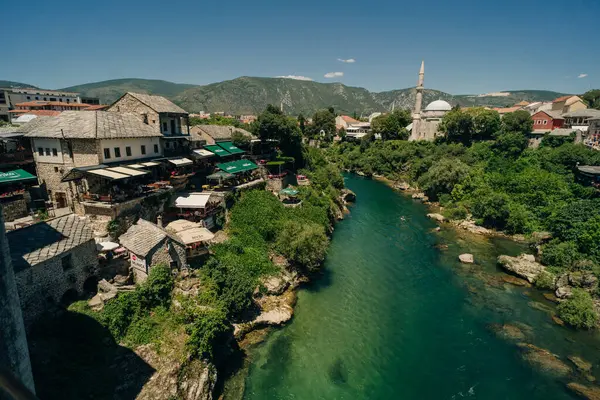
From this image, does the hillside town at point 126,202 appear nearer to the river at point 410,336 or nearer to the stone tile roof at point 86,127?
the stone tile roof at point 86,127

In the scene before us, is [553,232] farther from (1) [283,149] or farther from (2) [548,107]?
(2) [548,107]

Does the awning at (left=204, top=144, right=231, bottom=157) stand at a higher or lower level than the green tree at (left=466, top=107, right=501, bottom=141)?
lower

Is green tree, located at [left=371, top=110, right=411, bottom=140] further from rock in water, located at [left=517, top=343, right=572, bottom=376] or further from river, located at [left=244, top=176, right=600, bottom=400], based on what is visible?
rock in water, located at [left=517, top=343, right=572, bottom=376]

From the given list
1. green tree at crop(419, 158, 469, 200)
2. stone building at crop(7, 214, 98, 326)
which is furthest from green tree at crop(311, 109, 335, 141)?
stone building at crop(7, 214, 98, 326)

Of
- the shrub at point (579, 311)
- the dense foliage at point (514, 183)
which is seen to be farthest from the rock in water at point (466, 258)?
the shrub at point (579, 311)

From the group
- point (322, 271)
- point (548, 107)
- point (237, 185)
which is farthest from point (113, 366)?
point (548, 107)

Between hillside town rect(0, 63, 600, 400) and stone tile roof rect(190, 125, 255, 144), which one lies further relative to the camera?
stone tile roof rect(190, 125, 255, 144)
